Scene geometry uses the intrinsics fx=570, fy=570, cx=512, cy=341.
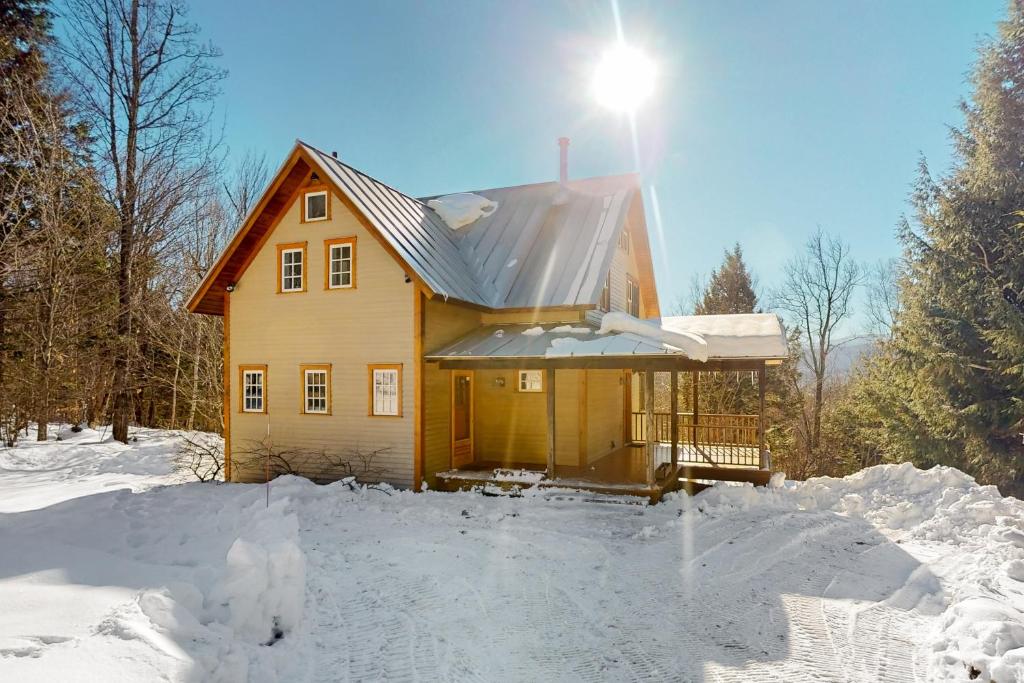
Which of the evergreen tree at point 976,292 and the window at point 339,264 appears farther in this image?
the evergreen tree at point 976,292

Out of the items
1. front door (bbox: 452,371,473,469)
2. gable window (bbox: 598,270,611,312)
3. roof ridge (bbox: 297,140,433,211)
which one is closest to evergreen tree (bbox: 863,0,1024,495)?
gable window (bbox: 598,270,611,312)

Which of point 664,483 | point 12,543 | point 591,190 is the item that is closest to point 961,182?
point 591,190

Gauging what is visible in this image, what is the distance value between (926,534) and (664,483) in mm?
4155

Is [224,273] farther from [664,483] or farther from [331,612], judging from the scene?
[664,483]

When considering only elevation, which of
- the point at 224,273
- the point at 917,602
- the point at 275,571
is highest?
the point at 224,273

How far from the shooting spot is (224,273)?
13508 millimetres

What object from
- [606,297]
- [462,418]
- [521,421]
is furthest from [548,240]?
[462,418]

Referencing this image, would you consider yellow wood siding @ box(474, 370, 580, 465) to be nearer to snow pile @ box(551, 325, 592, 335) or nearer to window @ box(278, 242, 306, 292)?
snow pile @ box(551, 325, 592, 335)

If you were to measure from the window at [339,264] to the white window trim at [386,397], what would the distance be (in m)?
2.05

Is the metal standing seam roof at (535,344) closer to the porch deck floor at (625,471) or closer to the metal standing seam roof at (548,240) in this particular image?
the metal standing seam roof at (548,240)

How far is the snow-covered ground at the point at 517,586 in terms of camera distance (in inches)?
178

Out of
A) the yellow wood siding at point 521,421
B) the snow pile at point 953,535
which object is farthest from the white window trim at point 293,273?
the snow pile at point 953,535

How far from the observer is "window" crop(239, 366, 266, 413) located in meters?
13.4

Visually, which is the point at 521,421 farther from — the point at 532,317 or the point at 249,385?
the point at 249,385
